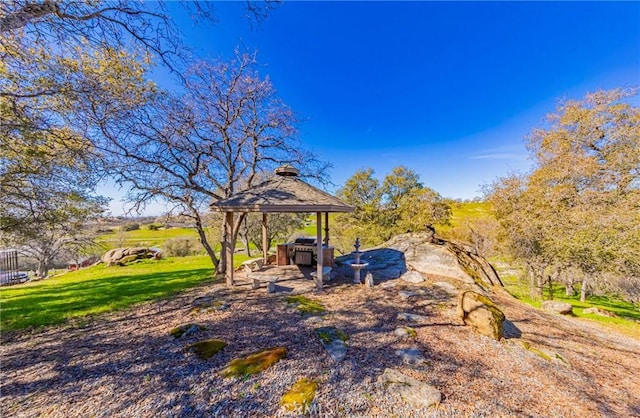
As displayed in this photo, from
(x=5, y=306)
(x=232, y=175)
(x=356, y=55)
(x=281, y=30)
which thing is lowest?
(x=5, y=306)

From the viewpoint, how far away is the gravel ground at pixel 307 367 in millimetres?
2750

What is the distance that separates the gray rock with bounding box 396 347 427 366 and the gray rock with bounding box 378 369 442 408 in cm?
44

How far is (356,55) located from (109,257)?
800 inches

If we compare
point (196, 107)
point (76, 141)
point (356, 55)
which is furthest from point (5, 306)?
point (356, 55)

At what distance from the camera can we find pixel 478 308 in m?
4.81

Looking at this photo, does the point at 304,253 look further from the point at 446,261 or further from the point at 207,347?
the point at 207,347

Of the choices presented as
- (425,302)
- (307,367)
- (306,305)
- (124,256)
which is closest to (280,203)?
(306,305)

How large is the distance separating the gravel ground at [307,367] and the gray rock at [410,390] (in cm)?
9

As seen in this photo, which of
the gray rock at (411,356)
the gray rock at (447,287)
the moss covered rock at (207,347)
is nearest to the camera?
the gray rock at (411,356)

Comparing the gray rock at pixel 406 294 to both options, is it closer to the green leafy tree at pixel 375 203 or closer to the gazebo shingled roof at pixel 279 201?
the gazebo shingled roof at pixel 279 201

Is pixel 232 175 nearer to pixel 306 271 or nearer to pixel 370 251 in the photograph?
pixel 306 271

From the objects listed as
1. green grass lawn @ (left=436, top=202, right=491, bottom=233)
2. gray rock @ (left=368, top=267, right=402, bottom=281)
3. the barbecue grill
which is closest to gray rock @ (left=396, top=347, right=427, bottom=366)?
gray rock @ (left=368, top=267, right=402, bottom=281)

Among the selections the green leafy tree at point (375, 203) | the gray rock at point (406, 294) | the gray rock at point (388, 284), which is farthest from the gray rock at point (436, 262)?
the green leafy tree at point (375, 203)

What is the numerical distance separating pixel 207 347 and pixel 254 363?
1069mm
